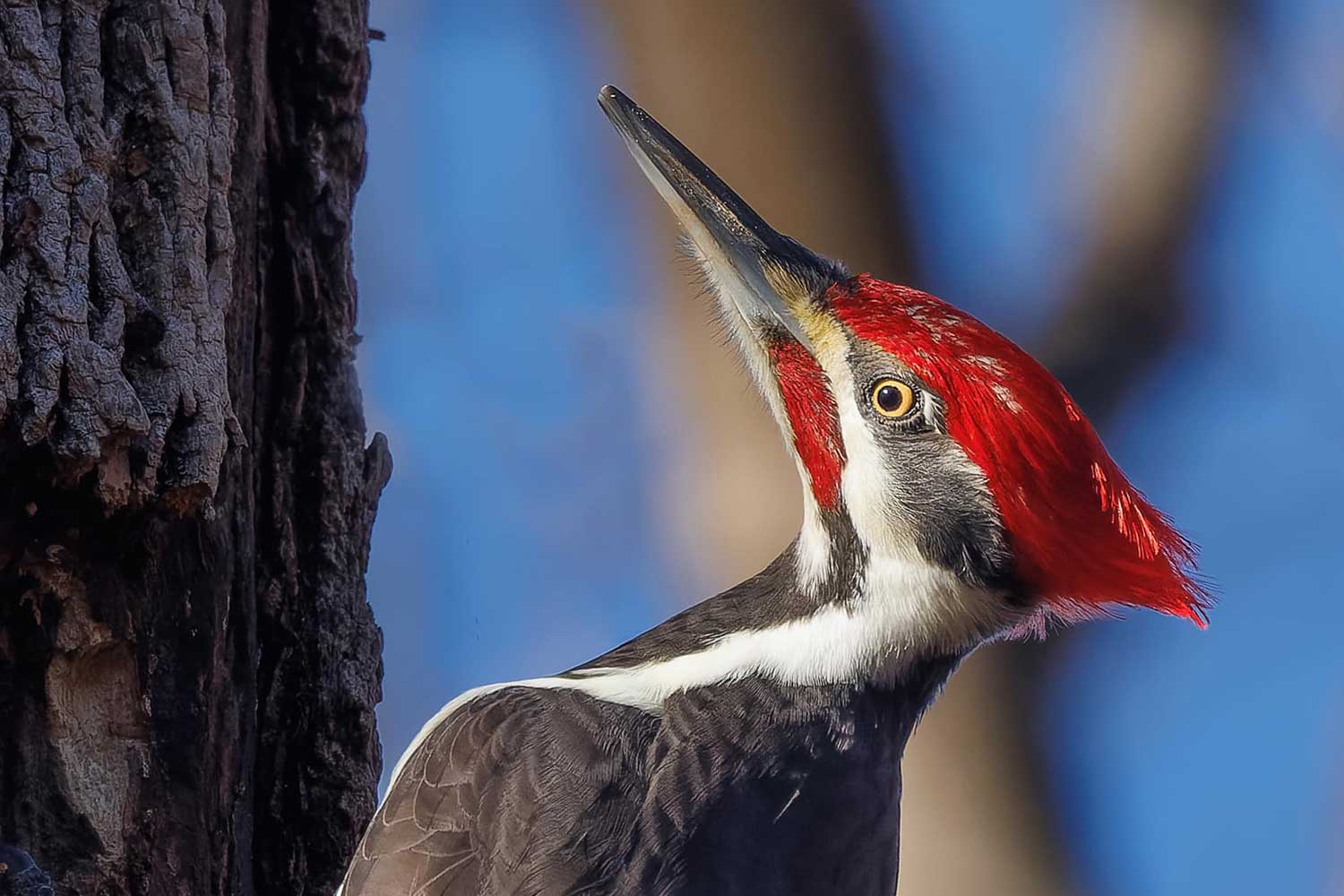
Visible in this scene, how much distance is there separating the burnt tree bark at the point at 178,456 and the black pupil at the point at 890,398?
0.92 metres

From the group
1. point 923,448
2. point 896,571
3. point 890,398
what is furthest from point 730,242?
point 896,571

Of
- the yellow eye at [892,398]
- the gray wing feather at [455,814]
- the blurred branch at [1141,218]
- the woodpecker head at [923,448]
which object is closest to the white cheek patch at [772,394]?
the woodpecker head at [923,448]

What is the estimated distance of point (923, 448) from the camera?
8.29ft

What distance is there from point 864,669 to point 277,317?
1152 millimetres

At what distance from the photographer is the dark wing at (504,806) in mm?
2193

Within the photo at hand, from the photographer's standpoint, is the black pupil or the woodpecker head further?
Answer: the black pupil

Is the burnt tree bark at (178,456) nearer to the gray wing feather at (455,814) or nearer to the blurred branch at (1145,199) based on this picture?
the gray wing feather at (455,814)

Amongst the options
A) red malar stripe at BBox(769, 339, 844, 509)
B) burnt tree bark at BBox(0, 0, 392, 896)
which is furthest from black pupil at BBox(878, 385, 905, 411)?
burnt tree bark at BBox(0, 0, 392, 896)

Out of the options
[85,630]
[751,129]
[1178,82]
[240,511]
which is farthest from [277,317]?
[1178,82]

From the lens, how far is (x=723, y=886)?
2.20 meters

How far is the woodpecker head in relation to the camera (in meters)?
2.39

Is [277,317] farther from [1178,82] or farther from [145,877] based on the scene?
[1178,82]

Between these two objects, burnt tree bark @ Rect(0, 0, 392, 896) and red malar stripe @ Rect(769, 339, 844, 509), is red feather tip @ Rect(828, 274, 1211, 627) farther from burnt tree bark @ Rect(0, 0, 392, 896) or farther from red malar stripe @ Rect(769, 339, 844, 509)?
burnt tree bark @ Rect(0, 0, 392, 896)

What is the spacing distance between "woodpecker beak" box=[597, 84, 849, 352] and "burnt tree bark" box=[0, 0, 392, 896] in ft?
1.77
